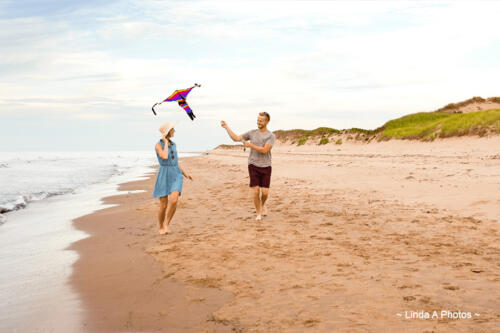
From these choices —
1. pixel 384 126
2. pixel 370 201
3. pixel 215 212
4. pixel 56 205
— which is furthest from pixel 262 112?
pixel 384 126

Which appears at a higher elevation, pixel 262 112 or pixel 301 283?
pixel 262 112

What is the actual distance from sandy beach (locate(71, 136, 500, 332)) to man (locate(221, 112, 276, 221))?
Result: 68 centimetres

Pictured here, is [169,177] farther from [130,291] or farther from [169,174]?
[130,291]

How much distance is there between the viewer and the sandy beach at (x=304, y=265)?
3.45 m

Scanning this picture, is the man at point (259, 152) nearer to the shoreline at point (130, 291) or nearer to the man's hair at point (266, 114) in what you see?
the man's hair at point (266, 114)

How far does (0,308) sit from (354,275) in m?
3.72

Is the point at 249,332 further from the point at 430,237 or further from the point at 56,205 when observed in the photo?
the point at 56,205

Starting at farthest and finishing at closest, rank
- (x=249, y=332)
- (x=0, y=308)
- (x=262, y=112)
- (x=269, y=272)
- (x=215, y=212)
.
Result: (x=215, y=212) < (x=262, y=112) < (x=269, y=272) < (x=0, y=308) < (x=249, y=332)

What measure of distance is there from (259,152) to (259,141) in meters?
0.26

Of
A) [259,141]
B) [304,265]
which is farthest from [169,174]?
[304,265]

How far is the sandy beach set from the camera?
11.3 ft

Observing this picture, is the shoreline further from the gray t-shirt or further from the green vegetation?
the green vegetation

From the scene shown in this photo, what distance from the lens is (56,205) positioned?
1199 centimetres

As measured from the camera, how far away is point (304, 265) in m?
4.85
